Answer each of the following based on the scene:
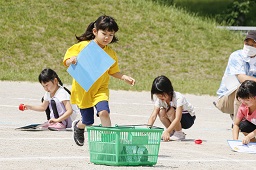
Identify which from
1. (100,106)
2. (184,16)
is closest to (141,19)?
(184,16)

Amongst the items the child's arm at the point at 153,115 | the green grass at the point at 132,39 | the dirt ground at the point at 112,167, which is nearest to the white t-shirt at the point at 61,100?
the dirt ground at the point at 112,167

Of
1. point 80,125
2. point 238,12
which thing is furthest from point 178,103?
point 238,12

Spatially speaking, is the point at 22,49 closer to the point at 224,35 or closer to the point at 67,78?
the point at 67,78

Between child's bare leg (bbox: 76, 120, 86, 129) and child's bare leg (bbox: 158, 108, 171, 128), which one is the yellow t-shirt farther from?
child's bare leg (bbox: 158, 108, 171, 128)

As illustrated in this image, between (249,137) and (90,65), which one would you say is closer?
(90,65)

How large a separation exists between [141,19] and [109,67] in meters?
17.9

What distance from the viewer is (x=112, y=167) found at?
7285mm

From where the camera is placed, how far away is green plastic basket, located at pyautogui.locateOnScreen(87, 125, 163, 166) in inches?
286

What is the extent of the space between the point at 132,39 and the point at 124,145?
17.3 meters

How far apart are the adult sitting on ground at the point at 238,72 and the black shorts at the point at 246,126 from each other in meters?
0.99

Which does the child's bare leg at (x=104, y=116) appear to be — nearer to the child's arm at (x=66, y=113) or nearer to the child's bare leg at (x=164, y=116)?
the child's bare leg at (x=164, y=116)

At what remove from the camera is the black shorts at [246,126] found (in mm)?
9719

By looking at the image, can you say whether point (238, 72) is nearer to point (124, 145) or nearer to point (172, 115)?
point (172, 115)

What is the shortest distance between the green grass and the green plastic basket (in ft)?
40.6
